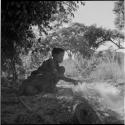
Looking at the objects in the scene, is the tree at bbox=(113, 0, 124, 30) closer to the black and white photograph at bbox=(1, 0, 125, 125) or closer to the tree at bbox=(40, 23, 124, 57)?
the tree at bbox=(40, 23, 124, 57)

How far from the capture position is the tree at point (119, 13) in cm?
2102

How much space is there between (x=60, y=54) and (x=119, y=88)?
170 cm

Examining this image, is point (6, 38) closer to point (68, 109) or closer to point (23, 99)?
point (23, 99)

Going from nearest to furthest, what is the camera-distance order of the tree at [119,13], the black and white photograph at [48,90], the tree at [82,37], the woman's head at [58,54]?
the black and white photograph at [48,90], the woman's head at [58,54], the tree at [82,37], the tree at [119,13]

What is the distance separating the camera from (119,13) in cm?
2155

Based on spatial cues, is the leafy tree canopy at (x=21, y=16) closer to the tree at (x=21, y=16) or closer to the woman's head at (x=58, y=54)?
the tree at (x=21, y=16)

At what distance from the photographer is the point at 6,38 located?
603cm

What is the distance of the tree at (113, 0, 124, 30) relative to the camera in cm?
2102

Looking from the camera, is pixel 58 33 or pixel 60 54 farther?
pixel 58 33

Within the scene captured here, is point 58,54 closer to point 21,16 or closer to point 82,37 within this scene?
point 21,16

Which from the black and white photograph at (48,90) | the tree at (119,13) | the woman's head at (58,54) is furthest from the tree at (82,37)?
the woman's head at (58,54)

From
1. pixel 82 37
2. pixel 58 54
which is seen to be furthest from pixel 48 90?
pixel 82 37

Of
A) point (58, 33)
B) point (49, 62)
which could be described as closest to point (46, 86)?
point (49, 62)

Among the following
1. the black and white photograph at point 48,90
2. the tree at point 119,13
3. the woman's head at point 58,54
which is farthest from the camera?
the tree at point 119,13
